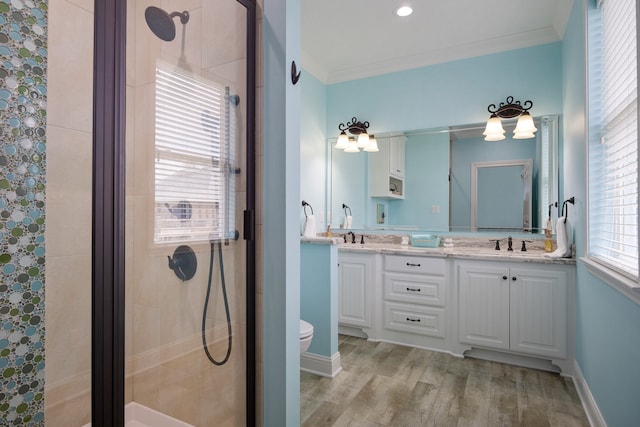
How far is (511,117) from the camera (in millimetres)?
3139

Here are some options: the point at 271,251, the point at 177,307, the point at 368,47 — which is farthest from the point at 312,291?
the point at 368,47

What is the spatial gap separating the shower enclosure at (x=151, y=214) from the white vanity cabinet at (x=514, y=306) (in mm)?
2098

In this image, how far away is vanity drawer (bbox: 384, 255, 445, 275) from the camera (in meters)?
2.96

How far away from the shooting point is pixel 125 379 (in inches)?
37.9

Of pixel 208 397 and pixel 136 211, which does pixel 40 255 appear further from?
pixel 208 397

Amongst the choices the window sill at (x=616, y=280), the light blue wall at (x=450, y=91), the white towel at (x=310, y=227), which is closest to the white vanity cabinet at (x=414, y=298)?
the white towel at (x=310, y=227)

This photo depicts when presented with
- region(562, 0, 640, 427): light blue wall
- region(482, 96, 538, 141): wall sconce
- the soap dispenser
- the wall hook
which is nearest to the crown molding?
region(562, 0, 640, 427): light blue wall

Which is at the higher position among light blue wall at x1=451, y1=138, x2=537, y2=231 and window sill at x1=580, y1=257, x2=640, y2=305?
light blue wall at x1=451, y1=138, x2=537, y2=231

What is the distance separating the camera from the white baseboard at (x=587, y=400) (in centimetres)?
185

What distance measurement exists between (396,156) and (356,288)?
4.78 feet

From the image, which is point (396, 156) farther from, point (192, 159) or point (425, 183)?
point (192, 159)

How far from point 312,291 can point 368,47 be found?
2.34 metres

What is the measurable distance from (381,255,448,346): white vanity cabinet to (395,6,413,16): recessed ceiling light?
1.97 metres

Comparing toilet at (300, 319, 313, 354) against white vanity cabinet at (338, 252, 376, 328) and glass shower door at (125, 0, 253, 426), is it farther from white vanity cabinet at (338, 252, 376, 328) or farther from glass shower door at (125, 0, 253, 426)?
white vanity cabinet at (338, 252, 376, 328)
